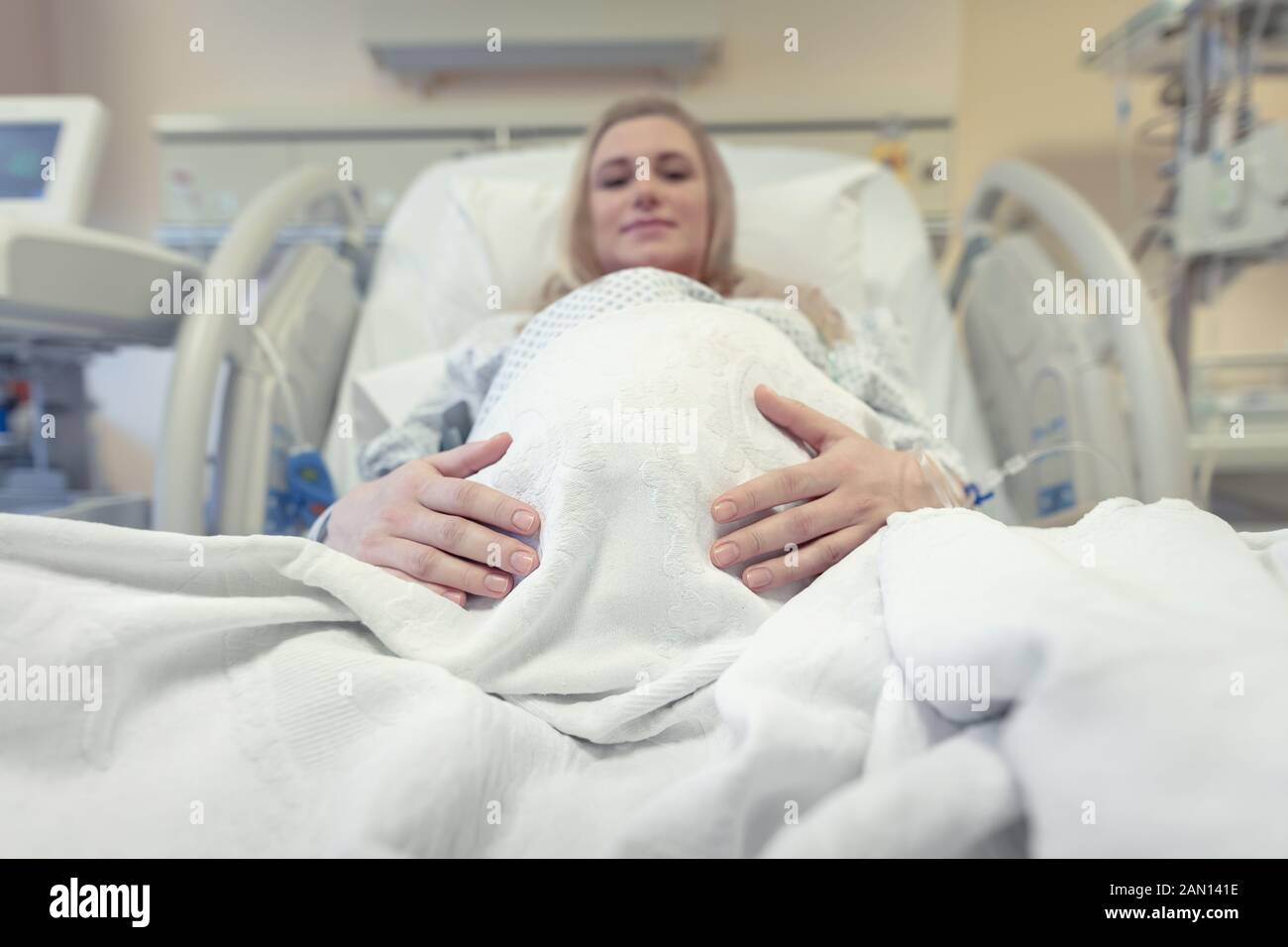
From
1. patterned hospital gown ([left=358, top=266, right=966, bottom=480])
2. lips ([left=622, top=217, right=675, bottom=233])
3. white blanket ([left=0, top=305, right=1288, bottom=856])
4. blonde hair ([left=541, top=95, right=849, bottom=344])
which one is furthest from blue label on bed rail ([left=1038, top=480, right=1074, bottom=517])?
lips ([left=622, top=217, right=675, bottom=233])

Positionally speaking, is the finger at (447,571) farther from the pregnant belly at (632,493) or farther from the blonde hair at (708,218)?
the blonde hair at (708,218)

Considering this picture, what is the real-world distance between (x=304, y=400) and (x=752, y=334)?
2.69ft

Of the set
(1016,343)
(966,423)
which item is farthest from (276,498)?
(1016,343)

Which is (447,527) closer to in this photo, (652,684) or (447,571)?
(447,571)

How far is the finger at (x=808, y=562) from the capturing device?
619mm

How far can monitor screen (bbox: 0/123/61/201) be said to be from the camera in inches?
47.1

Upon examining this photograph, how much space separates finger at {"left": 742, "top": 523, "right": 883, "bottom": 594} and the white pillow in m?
0.85

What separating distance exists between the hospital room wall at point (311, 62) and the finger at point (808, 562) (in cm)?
148

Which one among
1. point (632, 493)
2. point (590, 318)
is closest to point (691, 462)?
point (632, 493)

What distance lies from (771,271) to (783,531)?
3.02 feet

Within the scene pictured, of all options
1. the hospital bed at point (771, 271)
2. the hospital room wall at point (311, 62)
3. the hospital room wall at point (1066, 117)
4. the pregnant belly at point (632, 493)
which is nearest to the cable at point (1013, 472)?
the hospital bed at point (771, 271)

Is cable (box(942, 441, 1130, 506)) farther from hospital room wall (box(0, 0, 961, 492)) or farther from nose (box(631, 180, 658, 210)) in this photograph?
hospital room wall (box(0, 0, 961, 492))

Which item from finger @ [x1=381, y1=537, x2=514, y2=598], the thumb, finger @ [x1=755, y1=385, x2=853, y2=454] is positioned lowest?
finger @ [x1=381, y1=537, x2=514, y2=598]

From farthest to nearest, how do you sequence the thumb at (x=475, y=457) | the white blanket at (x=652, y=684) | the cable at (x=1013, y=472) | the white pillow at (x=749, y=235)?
the white pillow at (x=749, y=235) < the cable at (x=1013, y=472) < the thumb at (x=475, y=457) < the white blanket at (x=652, y=684)
